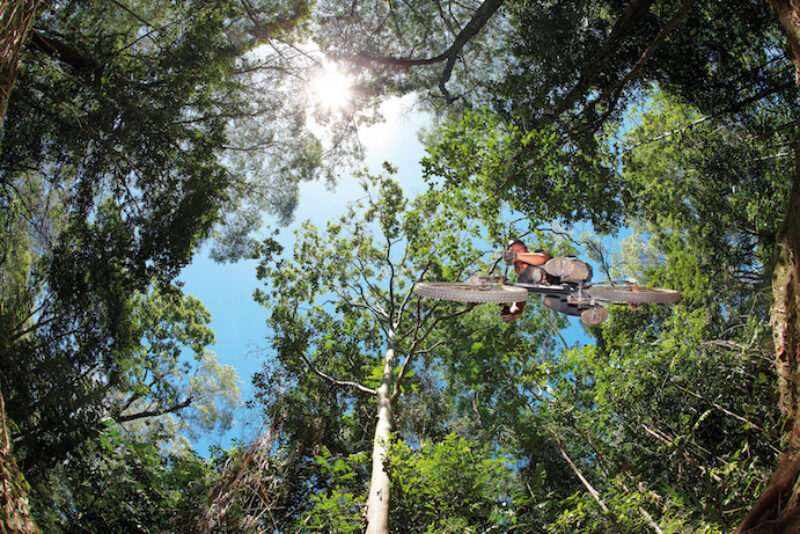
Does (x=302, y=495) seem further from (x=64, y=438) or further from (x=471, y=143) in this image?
(x=471, y=143)

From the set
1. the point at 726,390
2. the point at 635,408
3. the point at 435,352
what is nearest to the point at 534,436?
the point at 435,352

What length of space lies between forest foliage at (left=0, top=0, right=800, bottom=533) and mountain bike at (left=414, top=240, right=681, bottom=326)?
1.10m

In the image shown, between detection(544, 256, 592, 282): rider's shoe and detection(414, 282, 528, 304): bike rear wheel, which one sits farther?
detection(544, 256, 592, 282): rider's shoe

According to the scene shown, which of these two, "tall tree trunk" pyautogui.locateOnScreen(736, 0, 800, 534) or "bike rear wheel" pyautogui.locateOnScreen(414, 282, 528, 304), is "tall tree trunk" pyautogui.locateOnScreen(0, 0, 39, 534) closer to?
"tall tree trunk" pyautogui.locateOnScreen(736, 0, 800, 534)

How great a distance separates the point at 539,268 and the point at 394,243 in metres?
5.82

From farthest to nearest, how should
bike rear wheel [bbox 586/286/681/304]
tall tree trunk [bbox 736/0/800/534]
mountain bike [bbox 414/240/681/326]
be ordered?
bike rear wheel [bbox 586/286/681/304] < mountain bike [bbox 414/240/681/326] < tall tree trunk [bbox 736/0/800/534]

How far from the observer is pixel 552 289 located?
139 inches

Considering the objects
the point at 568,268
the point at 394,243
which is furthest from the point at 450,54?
the point at 568,268

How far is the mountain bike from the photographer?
3.38 meters

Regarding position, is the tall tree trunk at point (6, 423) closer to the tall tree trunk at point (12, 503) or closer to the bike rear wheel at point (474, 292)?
the tall tree trunk at point (12, 503)

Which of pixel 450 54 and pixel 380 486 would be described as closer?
pixel 380 486

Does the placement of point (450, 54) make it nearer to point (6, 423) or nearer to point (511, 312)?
point (511, 312)

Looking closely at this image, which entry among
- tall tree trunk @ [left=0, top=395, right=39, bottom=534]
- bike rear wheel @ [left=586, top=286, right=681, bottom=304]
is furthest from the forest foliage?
bike rear wheel @ [left=586, top=286, right=681, bottom=304]

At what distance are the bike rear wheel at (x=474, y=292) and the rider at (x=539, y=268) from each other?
0.29 metres
